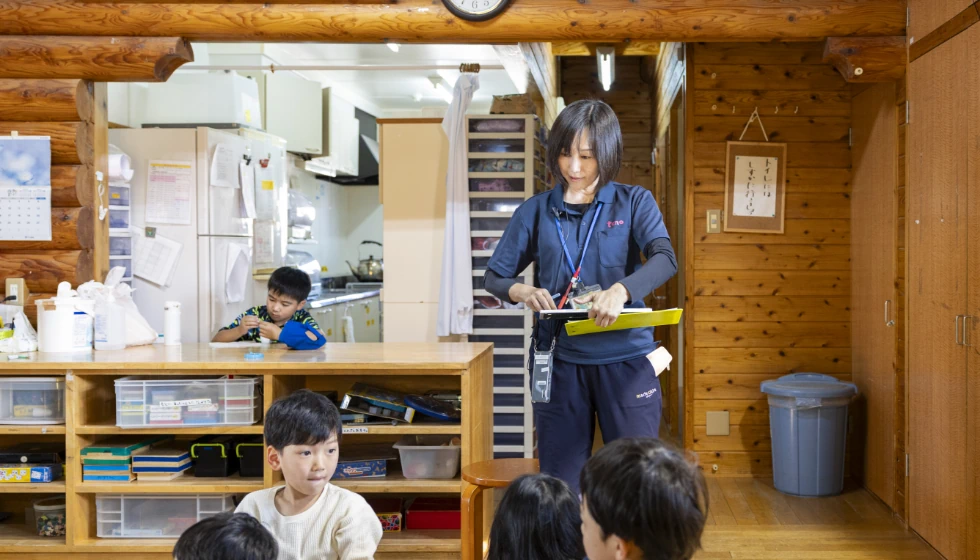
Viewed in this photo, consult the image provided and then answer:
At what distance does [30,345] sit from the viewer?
Result: 3580 mm

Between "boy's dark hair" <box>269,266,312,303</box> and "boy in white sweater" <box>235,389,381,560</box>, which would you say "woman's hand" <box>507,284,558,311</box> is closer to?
"boy in white sweater" <box>235,389,381,560</box>

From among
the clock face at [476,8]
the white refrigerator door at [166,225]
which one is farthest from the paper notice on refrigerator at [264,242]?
the clock face at [476,8]

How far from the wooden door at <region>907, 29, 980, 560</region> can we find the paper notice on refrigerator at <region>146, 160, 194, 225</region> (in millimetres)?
3580

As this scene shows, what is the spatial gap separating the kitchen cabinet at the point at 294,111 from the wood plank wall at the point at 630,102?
7.51 ft

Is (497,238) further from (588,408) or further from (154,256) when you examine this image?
(588,408)

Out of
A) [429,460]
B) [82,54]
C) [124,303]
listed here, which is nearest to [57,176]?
[82,54]

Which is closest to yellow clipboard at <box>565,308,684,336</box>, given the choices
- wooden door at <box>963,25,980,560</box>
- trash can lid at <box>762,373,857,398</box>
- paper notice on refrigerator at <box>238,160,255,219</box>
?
wooden door at <box>963,25,980,560</box>

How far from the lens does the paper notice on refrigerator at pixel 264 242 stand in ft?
18.5

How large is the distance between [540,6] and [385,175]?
5.02ft

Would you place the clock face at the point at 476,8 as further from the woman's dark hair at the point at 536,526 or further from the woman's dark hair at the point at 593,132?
the woman's dark hair at the point at 536,526

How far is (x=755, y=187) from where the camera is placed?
15.9 feet

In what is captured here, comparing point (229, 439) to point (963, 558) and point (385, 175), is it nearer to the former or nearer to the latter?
point (385, 175)

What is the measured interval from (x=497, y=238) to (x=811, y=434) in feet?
6.14

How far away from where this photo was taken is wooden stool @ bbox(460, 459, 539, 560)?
8.11ft
